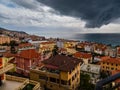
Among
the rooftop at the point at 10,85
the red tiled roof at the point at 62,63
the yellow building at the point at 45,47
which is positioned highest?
the red tiled roof at the point at 62,63

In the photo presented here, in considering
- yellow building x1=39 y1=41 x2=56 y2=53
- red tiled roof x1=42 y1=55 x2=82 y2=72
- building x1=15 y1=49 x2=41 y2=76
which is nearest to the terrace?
red tiled roof x1=42 y1=55 x2=82 y2=72

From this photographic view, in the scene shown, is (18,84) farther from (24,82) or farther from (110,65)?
(110,65)

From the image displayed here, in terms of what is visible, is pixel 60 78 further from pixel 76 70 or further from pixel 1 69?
pixel 1 69

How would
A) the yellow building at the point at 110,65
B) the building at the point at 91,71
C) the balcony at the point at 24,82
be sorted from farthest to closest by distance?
the yellow building at the point at 110,65, the building at the point at 91,71, the balcony at the point at 24,82

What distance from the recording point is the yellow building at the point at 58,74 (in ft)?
67.2

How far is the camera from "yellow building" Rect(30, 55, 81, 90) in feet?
67.2

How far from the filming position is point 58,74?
2075 centimetres

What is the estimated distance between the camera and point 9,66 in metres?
14.0

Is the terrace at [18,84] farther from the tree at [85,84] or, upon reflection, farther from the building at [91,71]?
the building at [91,71]

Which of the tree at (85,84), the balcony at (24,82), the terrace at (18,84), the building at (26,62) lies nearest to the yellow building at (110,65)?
the tree at (85,84)

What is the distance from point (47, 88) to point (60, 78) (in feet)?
9.17

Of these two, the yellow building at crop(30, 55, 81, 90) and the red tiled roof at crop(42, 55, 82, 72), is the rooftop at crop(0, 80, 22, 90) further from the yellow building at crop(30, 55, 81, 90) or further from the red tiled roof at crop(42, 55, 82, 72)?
the red tiled roof at crop(42, 55, 82, 72)

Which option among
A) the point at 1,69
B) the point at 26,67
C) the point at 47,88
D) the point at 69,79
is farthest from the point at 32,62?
the point at 1,69

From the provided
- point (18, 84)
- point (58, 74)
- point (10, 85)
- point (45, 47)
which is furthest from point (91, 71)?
point (45, 47)
